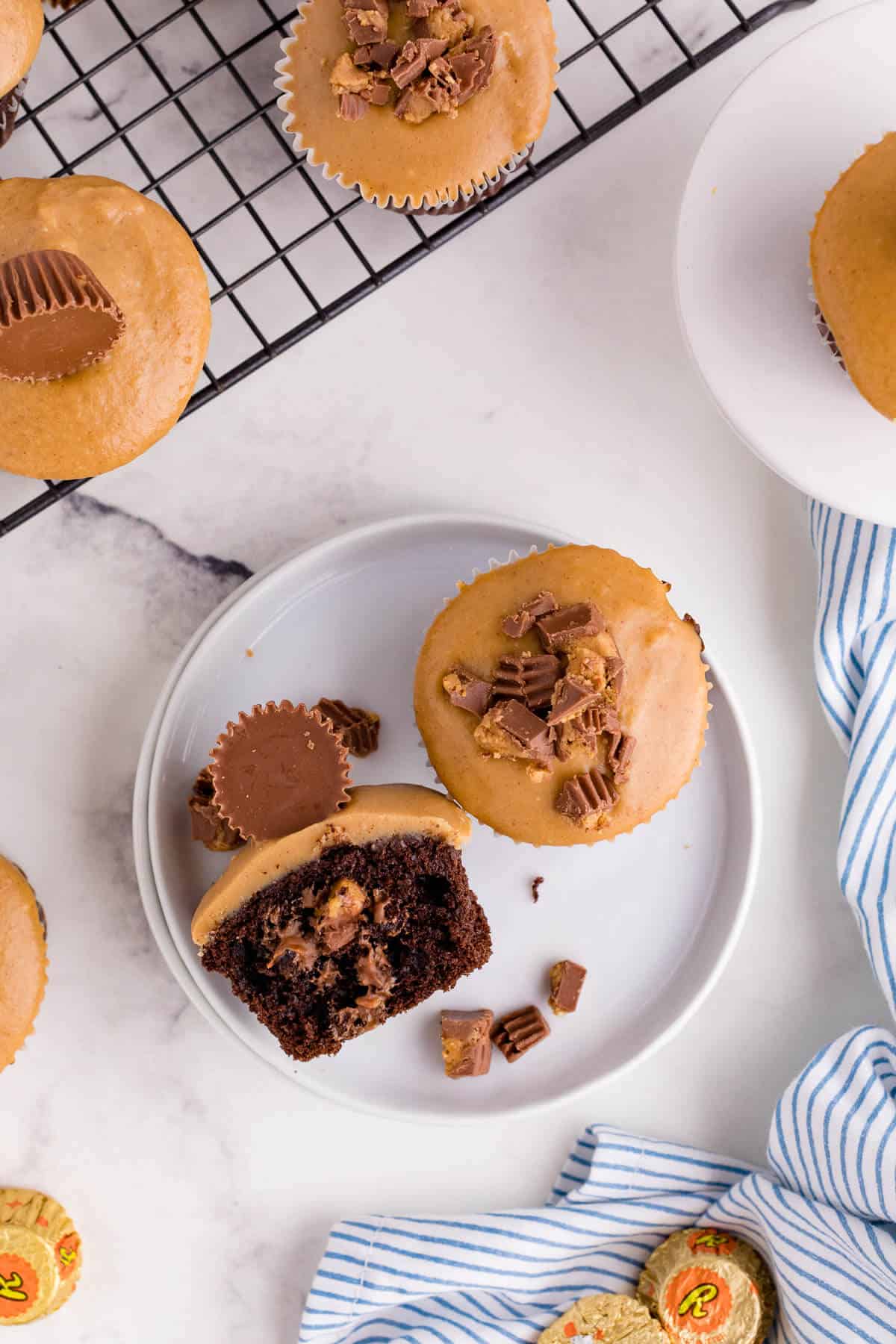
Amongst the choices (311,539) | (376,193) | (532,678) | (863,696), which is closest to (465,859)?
(532,678)

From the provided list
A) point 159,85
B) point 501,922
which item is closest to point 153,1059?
point 501,922

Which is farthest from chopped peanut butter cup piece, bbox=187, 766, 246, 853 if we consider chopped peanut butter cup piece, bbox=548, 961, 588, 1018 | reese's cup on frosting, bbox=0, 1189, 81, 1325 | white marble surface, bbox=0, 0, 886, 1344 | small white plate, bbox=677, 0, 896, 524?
small white plate, bbox=677, 0, 896, 524

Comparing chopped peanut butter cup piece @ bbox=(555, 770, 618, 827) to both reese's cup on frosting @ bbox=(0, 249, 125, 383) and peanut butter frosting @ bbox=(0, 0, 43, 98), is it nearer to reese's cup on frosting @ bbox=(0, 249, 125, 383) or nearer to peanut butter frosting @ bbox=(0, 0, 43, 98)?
reese's cup on frosting @ bbox=(0, 249, 125, 383)

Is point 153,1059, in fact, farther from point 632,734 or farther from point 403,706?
point 632,734

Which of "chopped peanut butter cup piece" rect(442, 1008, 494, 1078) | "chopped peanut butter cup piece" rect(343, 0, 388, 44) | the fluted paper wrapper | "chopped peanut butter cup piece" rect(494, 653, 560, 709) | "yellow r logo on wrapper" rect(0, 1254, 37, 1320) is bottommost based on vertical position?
"chopped peanut butter cup piece" rect(442, 1008, 494, 1078)

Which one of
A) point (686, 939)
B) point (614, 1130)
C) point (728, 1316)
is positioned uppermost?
point (686, 939)

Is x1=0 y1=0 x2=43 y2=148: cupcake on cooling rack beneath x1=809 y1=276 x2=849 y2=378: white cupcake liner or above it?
above

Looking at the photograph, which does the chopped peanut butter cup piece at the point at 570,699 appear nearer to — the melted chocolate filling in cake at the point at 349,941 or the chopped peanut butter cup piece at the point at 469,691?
the chopped peanut butter cup piece at the point at 469,691
